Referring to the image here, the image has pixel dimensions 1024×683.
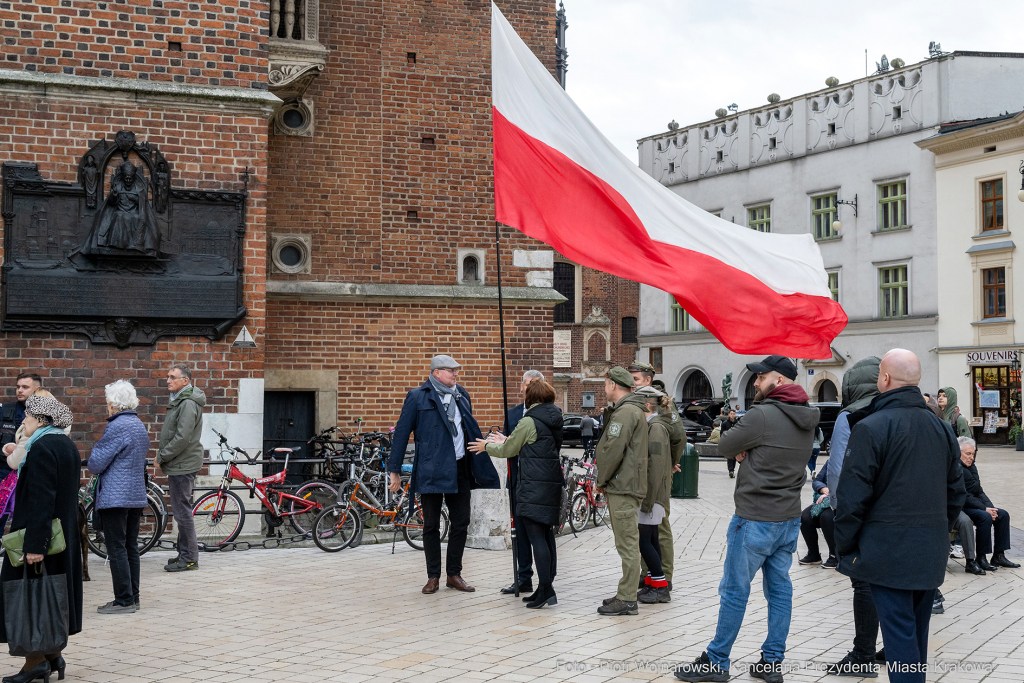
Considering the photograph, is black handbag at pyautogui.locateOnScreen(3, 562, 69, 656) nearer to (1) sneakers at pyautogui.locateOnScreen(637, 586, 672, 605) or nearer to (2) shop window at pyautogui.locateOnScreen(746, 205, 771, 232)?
(1) sneakers at pyautogui.locateOnScreen(637, 586, 672, 605)

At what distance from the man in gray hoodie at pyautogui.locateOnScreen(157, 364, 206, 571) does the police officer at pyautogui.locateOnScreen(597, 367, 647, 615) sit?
3871 millimetres

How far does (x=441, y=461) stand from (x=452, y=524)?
21.9 inches

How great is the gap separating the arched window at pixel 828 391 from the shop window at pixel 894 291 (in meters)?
3.17

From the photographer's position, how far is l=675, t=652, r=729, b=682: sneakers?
5.90 m

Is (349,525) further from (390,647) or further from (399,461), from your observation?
(390,647)

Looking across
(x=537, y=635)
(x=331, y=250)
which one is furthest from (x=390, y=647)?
(x=331, y=250)

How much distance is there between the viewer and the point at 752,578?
592cm

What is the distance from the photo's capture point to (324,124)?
1455 cm

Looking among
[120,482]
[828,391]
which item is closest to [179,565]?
[120,482]

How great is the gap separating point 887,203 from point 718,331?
3444 centimetres

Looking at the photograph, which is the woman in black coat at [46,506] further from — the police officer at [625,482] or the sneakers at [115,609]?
the police officer at [625,482]

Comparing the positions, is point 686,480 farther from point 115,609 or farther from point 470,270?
point 115,609

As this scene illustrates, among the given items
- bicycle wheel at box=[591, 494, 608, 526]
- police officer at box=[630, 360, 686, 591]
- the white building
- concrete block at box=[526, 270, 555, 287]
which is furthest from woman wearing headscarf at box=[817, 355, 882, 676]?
the white building

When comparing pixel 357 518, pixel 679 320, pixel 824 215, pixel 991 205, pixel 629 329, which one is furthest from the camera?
pixel 629 329
